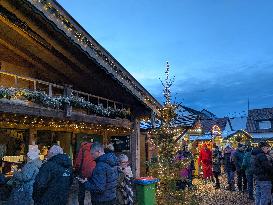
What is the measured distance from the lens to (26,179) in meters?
7.06

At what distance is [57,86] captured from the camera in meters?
11.0

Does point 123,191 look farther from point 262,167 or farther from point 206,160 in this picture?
point 206,160

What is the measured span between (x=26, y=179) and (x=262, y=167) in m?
6.31

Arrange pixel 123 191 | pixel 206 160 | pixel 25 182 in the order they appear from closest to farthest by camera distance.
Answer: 1. pixel 25 182
2. pixel 123 191
3. pixel 206 160

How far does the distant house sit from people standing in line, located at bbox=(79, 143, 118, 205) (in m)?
54.9

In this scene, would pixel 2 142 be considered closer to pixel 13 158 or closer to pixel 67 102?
pixel 13 158

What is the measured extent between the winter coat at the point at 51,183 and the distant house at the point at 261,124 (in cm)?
5557

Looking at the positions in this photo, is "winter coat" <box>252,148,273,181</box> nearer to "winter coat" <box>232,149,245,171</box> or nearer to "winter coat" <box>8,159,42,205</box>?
"winter coat" <box>232,149,245,171</box>

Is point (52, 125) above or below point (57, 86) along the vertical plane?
below

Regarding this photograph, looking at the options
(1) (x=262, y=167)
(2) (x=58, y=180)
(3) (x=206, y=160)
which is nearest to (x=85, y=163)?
(2) (x=58, y=180)

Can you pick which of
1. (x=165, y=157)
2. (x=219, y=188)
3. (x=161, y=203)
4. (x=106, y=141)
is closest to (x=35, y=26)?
(x=165, y=157)

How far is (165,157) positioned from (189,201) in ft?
5.04

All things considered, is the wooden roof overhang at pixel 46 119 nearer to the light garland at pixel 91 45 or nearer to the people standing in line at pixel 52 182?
the light garland at pixel 91 45

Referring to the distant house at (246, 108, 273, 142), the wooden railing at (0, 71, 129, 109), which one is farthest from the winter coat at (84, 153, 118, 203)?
the distant house at (246, 108, 273, 142)
